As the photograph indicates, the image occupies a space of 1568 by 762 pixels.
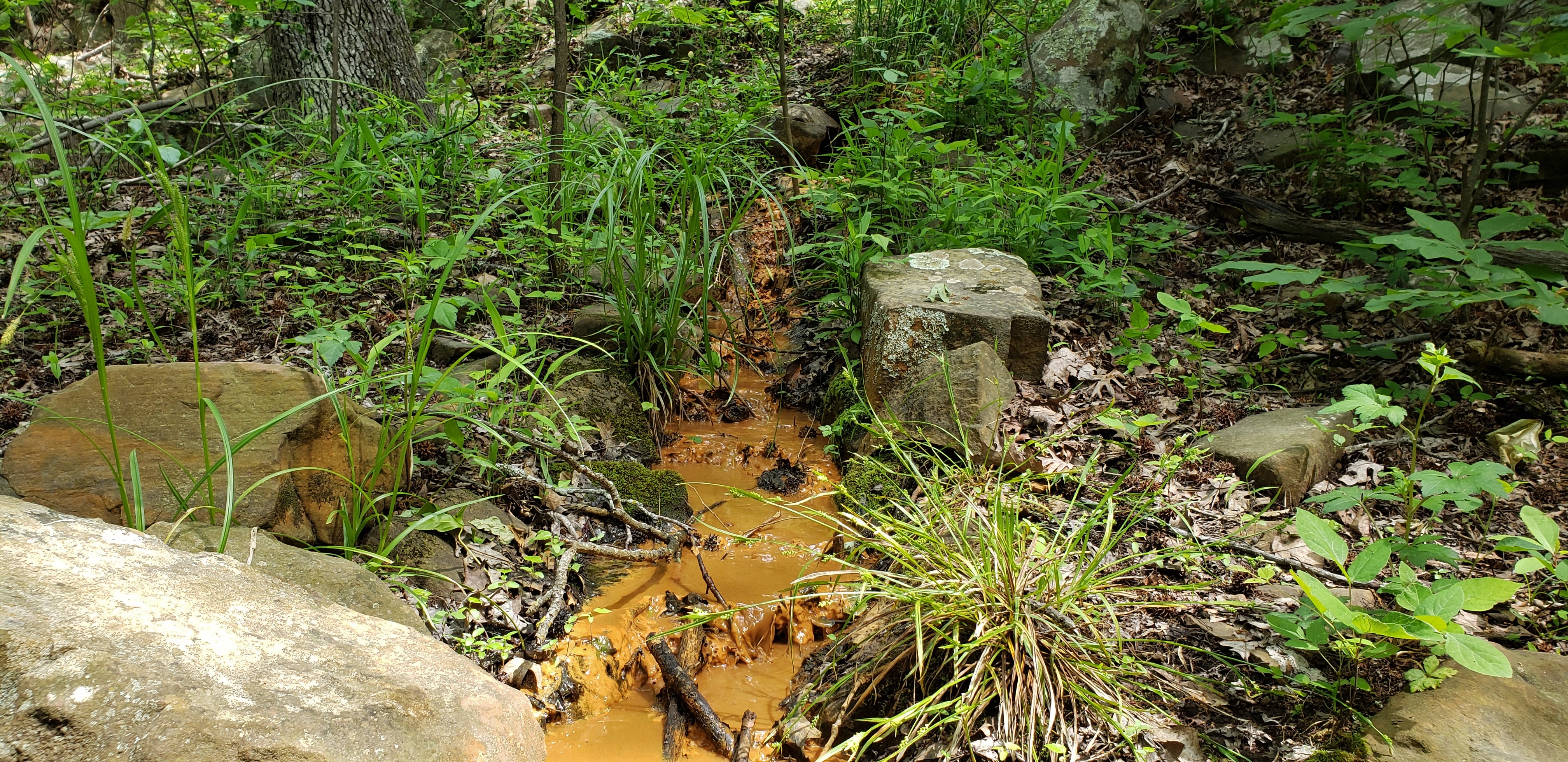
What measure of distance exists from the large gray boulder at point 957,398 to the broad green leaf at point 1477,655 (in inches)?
55.1

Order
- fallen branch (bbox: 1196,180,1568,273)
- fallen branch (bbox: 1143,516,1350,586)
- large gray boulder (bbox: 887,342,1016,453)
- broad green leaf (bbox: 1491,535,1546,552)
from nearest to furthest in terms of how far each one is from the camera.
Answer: broad green leaf (bbox: 1491,535,1546,552), fallen branch (bbox: 1143,516,1350,586), large gray boulder (bbox: 887,342,1016,453), fallen branch (bbox: 1196,180,1568,273)

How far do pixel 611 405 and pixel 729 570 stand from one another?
3.41 feet

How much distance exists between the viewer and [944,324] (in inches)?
131

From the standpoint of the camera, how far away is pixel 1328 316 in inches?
146

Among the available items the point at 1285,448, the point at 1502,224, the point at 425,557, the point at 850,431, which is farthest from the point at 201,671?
the point at 1502,224

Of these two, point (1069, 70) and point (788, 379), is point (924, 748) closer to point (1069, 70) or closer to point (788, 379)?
point (788, 379)

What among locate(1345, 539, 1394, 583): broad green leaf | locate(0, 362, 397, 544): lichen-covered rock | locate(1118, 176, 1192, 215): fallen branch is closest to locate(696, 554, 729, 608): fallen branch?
locate(0, 362, 397, 544): lichen-covered rock

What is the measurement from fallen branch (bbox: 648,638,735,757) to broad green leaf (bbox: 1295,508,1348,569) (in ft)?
4.66

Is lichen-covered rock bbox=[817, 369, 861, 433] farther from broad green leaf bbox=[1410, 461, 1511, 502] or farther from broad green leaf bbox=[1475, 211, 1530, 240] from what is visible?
broad green leaf bbox=[1475, 211, 1530, 240]

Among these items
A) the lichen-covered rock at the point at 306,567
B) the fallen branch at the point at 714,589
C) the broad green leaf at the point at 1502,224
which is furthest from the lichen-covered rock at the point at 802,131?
the lichen-covered rock at the point at 306,567

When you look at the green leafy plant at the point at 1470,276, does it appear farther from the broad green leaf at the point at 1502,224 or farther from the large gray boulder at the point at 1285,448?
the large gray boulder at the point at 1285,448

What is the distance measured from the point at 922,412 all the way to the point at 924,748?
1.43 metres

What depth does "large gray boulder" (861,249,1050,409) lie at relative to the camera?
130 inches

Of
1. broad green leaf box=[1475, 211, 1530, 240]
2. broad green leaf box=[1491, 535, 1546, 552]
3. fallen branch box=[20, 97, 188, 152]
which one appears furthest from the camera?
fallen branch box=[20, 97, 188, 152]
